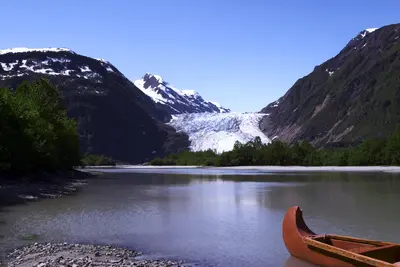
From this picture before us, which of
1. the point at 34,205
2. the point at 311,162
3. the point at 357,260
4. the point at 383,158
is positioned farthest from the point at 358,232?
the point at 311,162

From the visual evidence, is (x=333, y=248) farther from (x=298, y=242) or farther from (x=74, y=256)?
(x=74, y=256)

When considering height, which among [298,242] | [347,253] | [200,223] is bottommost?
[200,223]

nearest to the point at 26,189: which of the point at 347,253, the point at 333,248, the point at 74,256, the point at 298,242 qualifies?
the point at 74,256

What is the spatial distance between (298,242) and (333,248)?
2286 millimetres

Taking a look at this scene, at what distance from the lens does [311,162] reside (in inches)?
5817

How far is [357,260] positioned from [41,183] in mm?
45856

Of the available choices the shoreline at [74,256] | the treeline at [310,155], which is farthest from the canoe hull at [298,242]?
the treeline at [310,155]

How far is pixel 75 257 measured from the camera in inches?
669

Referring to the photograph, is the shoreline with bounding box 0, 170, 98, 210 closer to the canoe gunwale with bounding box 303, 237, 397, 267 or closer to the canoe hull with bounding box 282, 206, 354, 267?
the canoe hull with bounding box 282, 206, 354, 267

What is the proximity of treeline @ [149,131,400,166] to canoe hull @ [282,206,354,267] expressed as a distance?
110m

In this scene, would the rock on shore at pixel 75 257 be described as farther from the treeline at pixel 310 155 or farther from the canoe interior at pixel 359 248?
the treeline at pixel 310 155

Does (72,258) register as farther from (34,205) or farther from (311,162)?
(311,162)

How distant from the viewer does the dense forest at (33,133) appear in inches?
1975

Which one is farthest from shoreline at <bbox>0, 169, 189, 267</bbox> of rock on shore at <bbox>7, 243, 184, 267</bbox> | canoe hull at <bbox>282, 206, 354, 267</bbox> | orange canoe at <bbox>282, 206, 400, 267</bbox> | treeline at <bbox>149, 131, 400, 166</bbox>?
treeline at <bbox>149, 131, 400, 166</bbox>
